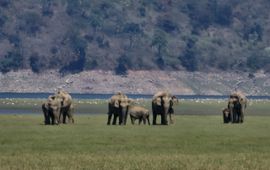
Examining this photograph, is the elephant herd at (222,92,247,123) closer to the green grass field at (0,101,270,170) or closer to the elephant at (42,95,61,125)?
the green grass field at (0,101,270,170)

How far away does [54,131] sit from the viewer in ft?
194

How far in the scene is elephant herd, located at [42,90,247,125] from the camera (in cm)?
6869

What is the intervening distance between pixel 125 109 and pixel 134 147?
69.4 ft

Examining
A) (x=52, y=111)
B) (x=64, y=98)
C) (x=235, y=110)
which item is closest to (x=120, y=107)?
(x=64, y=98)

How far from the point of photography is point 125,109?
6988cm

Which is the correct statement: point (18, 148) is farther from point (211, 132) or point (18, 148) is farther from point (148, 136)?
point (211, 132)

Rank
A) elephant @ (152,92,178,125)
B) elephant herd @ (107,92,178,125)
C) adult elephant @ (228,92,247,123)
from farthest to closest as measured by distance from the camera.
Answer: adult elephant @ (228,92,247,123) < elephant @ (152,92,178,125) < elephant herd @ (107,92,178,125)

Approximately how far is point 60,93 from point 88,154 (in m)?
27.5

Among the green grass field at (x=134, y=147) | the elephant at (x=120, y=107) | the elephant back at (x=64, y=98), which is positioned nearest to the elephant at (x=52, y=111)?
the green grass field at (x=134, y=147)

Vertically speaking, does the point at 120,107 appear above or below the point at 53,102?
below

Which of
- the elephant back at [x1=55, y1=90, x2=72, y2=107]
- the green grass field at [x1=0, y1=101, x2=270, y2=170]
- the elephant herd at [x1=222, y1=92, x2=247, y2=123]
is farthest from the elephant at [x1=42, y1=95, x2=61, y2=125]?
the elephant herd at [x1=222, y1=92, x2=247, y2=123]

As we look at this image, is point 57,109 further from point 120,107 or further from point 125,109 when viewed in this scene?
point 125,109

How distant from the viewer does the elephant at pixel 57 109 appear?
6825 centimetres

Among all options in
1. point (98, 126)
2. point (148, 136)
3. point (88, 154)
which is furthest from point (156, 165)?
point (98, 126)
